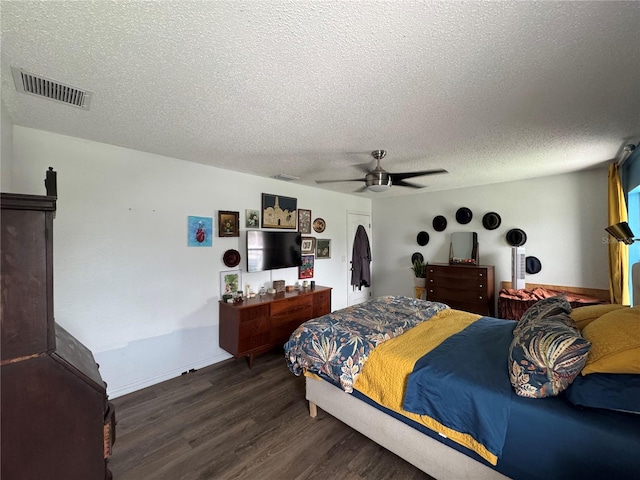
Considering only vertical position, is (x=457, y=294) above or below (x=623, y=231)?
below

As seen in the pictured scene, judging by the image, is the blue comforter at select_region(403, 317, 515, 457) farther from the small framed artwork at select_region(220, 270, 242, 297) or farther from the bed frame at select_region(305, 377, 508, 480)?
the small framed artwork at select_region(220, 270, 242, 297)

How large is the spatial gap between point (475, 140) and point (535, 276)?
8.87 feet

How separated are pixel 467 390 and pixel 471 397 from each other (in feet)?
0.12

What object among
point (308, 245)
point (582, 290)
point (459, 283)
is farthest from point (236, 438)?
point (582, 290)

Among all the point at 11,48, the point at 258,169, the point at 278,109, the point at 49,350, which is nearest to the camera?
the point at 49,350

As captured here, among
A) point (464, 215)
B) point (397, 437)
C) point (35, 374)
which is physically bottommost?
point (397, 437)

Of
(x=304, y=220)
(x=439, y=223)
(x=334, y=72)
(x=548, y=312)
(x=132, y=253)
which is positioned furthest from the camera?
(x=439, y=223)

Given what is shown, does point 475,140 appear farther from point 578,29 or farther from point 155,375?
point 155,375

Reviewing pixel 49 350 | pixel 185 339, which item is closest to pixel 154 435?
pixel 185 339

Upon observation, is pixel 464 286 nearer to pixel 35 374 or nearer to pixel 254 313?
pixel 254 313

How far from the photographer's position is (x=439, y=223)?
4.65 metres

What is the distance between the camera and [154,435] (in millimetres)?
2039

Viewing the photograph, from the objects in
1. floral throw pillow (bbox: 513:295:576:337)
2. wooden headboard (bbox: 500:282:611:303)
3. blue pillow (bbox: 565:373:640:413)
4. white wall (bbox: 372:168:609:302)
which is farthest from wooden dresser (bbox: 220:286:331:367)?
wooden headboard (bbox: 500:282:611:303)

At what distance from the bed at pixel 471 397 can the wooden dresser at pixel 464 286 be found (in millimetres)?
1545
